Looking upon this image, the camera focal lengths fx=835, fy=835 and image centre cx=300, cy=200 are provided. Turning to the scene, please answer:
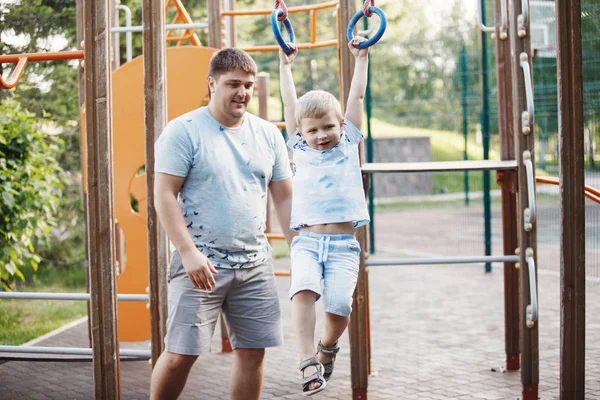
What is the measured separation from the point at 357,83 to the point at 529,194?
4.43 feet

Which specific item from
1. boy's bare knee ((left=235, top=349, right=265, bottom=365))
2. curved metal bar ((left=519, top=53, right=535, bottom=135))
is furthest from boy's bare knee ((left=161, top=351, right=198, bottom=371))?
curved metal bar ((left=519, top=53, right=535, bottom=135))

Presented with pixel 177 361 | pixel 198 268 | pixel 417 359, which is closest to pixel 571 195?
pixel 198 268

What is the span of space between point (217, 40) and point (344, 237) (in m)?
3.06

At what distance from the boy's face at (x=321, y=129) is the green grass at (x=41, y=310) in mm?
4224

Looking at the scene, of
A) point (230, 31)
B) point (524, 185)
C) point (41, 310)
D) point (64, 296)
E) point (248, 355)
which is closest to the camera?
point (248, 355)

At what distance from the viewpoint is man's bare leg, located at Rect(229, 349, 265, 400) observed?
379 cm

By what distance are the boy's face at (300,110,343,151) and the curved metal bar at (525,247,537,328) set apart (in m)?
1.54

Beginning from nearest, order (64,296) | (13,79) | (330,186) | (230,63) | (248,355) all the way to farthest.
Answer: (230,63)
(330,186)
(248,355)
(13,79)
(64,296)

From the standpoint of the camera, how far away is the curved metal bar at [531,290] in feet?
14.6

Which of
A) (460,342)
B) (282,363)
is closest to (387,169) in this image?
(282,363)

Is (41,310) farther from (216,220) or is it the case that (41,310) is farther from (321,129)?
(321,129)

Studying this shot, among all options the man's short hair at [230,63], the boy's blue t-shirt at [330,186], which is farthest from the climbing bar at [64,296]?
the man's short hair at [230,63]

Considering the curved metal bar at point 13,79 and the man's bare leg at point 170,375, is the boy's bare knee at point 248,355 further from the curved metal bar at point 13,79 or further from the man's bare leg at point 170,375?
the curved metal bar at point 13,79

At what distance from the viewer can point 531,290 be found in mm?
4504
